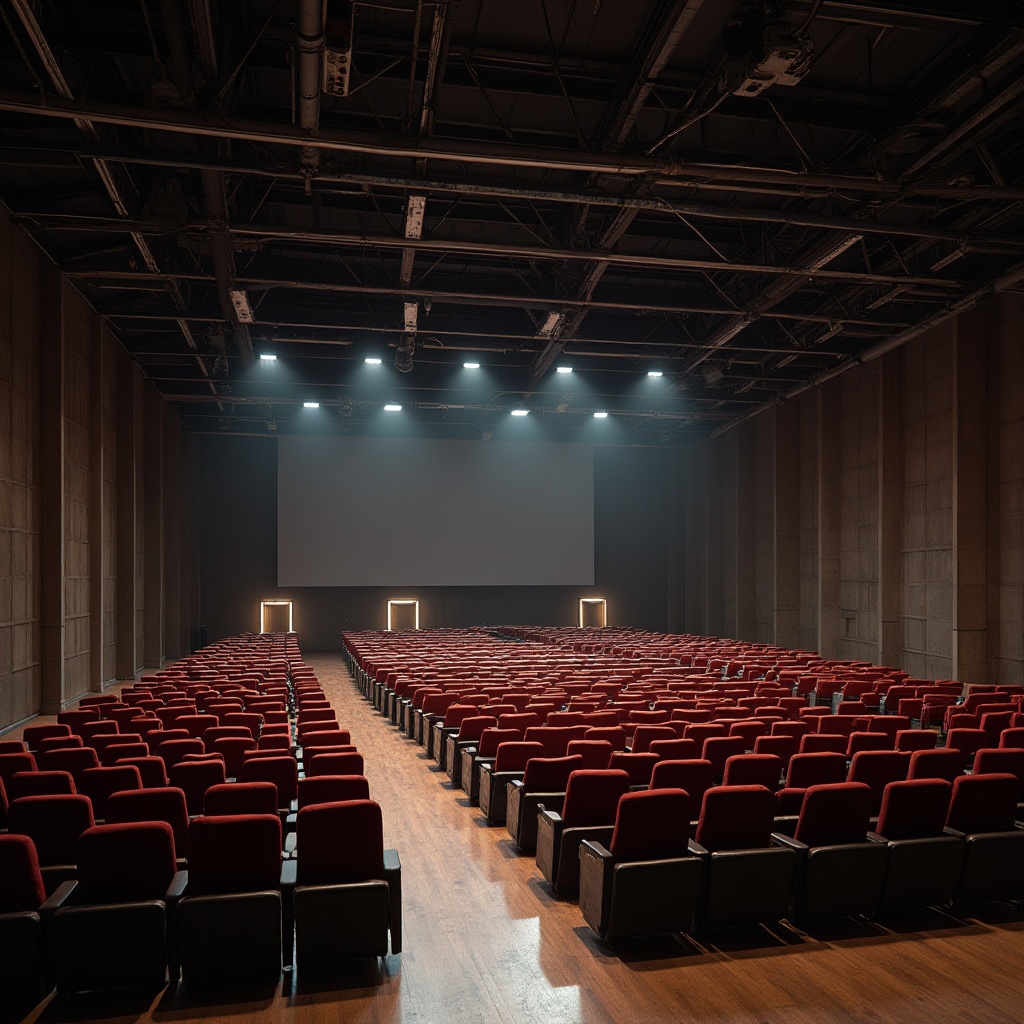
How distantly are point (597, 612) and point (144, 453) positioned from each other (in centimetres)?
1766

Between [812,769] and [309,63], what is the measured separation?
26.0 ft

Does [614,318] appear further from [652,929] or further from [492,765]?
[652,929]

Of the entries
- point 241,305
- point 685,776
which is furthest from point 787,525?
point 685,776

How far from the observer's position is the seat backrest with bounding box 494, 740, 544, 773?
7.47m

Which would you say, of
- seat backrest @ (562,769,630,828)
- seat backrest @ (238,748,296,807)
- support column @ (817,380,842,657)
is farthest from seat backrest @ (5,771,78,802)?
support column @ (817,380,842,657)

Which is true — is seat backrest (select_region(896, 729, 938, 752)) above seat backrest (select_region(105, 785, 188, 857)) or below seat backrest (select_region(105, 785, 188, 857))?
below

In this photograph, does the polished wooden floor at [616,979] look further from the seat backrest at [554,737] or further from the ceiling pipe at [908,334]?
the ceiling pipe at [908,334]

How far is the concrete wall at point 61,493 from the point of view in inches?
548

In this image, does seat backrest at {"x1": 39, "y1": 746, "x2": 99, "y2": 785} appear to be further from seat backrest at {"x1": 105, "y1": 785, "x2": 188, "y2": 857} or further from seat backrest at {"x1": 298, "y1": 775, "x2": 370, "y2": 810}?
seat backrest at {"x1": 298, "y1": 775, "x2": 370, "y2": 810}

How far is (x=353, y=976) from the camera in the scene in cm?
435

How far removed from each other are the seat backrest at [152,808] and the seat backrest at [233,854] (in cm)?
76

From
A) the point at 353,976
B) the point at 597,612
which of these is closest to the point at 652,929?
the point at 353,976

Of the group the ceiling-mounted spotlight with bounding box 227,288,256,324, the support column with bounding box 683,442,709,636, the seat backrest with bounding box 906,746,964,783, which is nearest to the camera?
the seat backrest with bounding box 906,746,964,783

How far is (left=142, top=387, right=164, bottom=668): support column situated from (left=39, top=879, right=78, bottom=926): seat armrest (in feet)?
70.1
